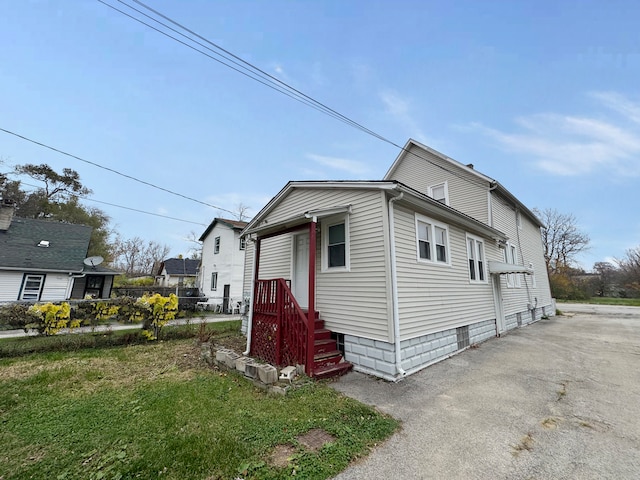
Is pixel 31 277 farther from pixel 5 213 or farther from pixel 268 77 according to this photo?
pixel 268 77

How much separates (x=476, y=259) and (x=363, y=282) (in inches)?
202

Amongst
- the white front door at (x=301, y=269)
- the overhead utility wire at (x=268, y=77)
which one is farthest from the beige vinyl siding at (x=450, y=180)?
the white front door at (x=301, y=269)

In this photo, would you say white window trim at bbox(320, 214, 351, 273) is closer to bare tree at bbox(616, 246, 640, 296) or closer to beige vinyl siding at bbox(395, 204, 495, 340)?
beige vinyl siding at bbox(395, 204, 495, 340)

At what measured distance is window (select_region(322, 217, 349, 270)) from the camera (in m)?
6.14

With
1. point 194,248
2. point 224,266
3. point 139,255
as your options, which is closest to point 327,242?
point 224,266

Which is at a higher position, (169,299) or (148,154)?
(148,154)

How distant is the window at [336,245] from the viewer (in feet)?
20.1

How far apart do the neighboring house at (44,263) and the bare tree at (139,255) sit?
89.0 ft

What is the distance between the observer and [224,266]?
18.7 m

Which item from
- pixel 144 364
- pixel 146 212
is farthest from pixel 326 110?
pixel 146 212

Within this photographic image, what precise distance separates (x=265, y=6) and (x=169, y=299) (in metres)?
9.42

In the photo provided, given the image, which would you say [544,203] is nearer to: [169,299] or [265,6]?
[265,6]

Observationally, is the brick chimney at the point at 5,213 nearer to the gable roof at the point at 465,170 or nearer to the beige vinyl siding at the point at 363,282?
the beige vinyl siding at the point at 363,282

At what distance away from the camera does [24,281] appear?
1315cm
